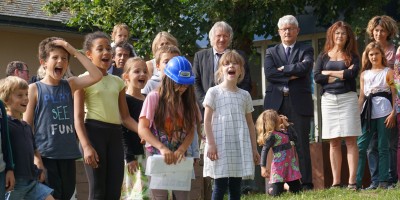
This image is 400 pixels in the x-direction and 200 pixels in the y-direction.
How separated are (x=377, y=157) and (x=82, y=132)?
13.8ft

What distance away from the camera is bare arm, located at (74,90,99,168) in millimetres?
7871

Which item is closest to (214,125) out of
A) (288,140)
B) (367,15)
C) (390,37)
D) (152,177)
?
(152,177)

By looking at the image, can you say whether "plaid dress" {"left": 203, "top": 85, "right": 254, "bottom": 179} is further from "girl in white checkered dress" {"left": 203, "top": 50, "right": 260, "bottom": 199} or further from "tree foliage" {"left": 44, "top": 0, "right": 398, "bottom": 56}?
"tree foliage" {"left": 44, "top": 0, "right": 398, "bottom": 56}

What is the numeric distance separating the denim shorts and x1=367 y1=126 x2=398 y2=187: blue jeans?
460cm

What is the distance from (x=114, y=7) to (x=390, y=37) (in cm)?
703

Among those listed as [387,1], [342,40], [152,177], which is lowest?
[152,177]

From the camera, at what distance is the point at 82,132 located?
26.3 feet

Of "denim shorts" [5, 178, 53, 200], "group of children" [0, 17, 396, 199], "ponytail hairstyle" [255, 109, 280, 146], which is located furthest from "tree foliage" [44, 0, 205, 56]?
"denim shorts" [5, 178, 53, 200]

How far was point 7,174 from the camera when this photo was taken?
279 inches

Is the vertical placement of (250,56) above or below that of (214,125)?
above

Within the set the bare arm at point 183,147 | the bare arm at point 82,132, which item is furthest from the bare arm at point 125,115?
the bare arm at point 183,147

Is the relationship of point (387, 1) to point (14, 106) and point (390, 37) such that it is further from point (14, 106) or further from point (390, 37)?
point (14, 106)

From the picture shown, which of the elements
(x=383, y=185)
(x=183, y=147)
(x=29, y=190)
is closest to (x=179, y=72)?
(x=183, y=147)

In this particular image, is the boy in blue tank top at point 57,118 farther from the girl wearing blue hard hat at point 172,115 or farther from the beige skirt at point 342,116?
the beige skirt at point 342,116
